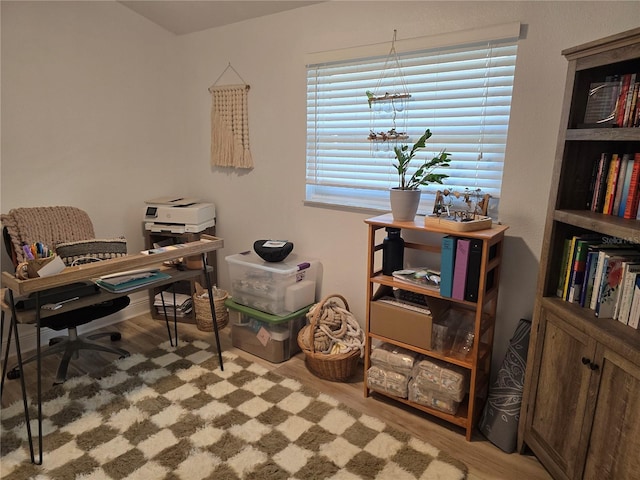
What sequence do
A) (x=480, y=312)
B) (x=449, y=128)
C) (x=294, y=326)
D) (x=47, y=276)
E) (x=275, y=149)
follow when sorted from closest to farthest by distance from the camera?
(x=47, y=276), (x=480, y=312), (x=449, y=128), (x=294, y=326), (x=275, y=149)

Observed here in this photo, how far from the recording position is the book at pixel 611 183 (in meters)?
1.63

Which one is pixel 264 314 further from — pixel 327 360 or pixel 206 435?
pixel 206 435

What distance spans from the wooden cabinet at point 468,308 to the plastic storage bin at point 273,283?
618mm

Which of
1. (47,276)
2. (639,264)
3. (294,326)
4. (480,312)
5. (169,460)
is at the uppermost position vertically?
(639,264)

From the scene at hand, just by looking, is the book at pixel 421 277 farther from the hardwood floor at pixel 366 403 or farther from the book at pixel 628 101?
the book at pixel 628 101

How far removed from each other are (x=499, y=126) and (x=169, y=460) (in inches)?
89.7

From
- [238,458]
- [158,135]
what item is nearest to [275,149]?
[158,135]

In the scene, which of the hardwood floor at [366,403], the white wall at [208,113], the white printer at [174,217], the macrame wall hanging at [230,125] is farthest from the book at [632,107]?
the white printer at [174,217]

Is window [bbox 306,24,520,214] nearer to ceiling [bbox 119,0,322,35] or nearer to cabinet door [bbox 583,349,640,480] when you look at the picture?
ceiling [bbox 119,0,322,35]

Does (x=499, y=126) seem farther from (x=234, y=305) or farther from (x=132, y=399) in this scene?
(x=132, y=399)

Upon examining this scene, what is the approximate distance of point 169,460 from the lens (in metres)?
1.90

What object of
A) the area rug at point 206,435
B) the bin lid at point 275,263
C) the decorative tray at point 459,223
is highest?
the decorative tray at point 459,223

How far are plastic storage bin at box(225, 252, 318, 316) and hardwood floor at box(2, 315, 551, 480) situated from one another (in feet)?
1.24

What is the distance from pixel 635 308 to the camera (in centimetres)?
151
